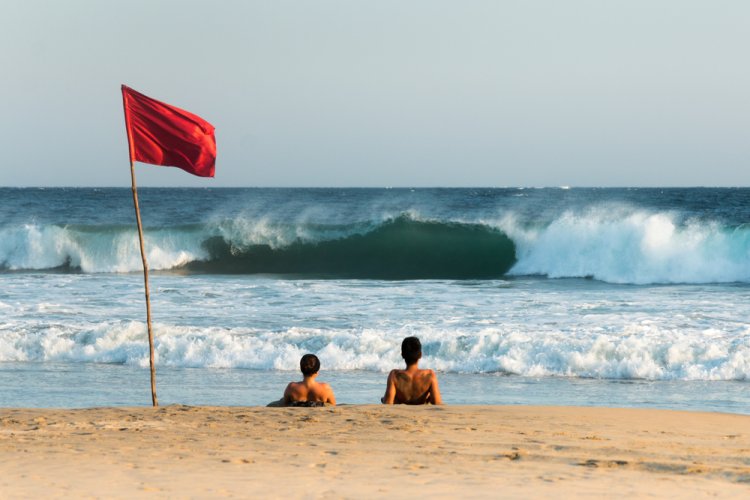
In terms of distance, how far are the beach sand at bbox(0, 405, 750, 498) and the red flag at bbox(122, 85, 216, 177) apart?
2086mm

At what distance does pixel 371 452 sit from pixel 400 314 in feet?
32.7

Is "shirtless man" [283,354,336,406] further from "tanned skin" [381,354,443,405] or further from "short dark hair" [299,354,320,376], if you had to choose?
"tanned skin" [381,354,443,405]

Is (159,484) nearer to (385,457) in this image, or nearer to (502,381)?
(385,457)

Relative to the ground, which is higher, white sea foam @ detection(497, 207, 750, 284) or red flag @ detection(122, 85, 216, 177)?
red flag @ detection(122, 85, 216, 177)

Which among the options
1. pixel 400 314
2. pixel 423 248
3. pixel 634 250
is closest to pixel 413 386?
pixel 400 314

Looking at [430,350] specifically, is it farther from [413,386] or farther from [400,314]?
[413,386]

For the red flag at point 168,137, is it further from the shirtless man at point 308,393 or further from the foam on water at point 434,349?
the foam on water at point 434,349

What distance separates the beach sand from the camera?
5.26m

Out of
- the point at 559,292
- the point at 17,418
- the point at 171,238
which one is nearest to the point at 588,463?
the point at 17,418

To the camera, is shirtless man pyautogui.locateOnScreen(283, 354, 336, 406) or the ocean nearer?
shirtless man pyautogui.locateOnScreen(283, 354, 336, 406)

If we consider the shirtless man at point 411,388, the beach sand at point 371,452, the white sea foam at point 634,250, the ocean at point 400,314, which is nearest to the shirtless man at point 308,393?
the beach sand at point 371,452

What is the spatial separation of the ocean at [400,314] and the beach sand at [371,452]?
2181mm

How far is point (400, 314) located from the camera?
16188 mm

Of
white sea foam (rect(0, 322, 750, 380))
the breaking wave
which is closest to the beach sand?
white sea foam (rect(0, 322, 750, 380))
